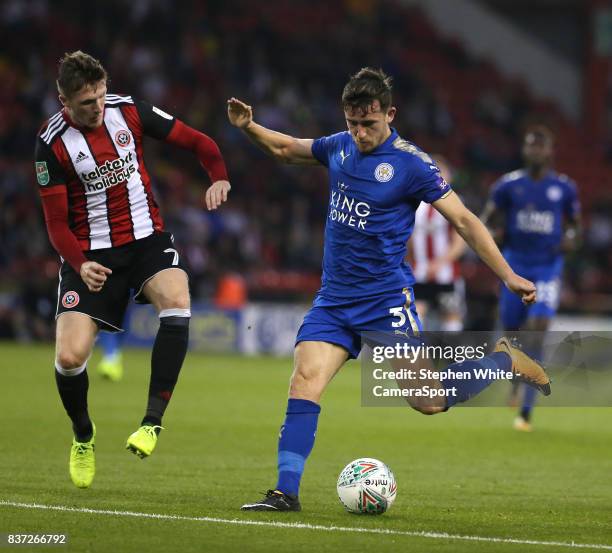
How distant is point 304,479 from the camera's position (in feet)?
25.3

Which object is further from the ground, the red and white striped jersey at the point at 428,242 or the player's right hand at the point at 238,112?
the red and white striped jersey at the point at 428,242

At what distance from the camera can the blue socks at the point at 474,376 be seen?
6.53 meters

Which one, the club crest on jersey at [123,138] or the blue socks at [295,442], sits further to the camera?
the club crest on jersey at [123,138]

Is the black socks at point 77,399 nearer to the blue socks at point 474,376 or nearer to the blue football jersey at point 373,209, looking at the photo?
the blue football jersey at point 373,209

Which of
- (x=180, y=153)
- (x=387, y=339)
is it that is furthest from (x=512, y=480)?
(x=180, y=153)

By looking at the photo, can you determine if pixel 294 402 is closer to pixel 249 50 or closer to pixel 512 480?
pixel 512 480

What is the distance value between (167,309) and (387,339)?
1.26 m

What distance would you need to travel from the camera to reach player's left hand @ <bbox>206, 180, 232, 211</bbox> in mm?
6758

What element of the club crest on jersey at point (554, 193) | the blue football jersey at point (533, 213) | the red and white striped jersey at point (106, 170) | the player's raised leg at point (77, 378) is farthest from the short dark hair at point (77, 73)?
the club crest on jersey at point (554, 193)

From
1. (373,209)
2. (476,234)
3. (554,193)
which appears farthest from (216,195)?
(554,193)

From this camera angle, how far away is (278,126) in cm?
2389

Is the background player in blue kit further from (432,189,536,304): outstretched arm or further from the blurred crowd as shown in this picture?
the blurred crowd

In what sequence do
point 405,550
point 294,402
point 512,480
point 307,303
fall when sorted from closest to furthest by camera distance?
point 405,550 → point 294,402 → point 512,480 → point 307,303

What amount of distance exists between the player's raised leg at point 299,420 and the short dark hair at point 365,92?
1.22m
